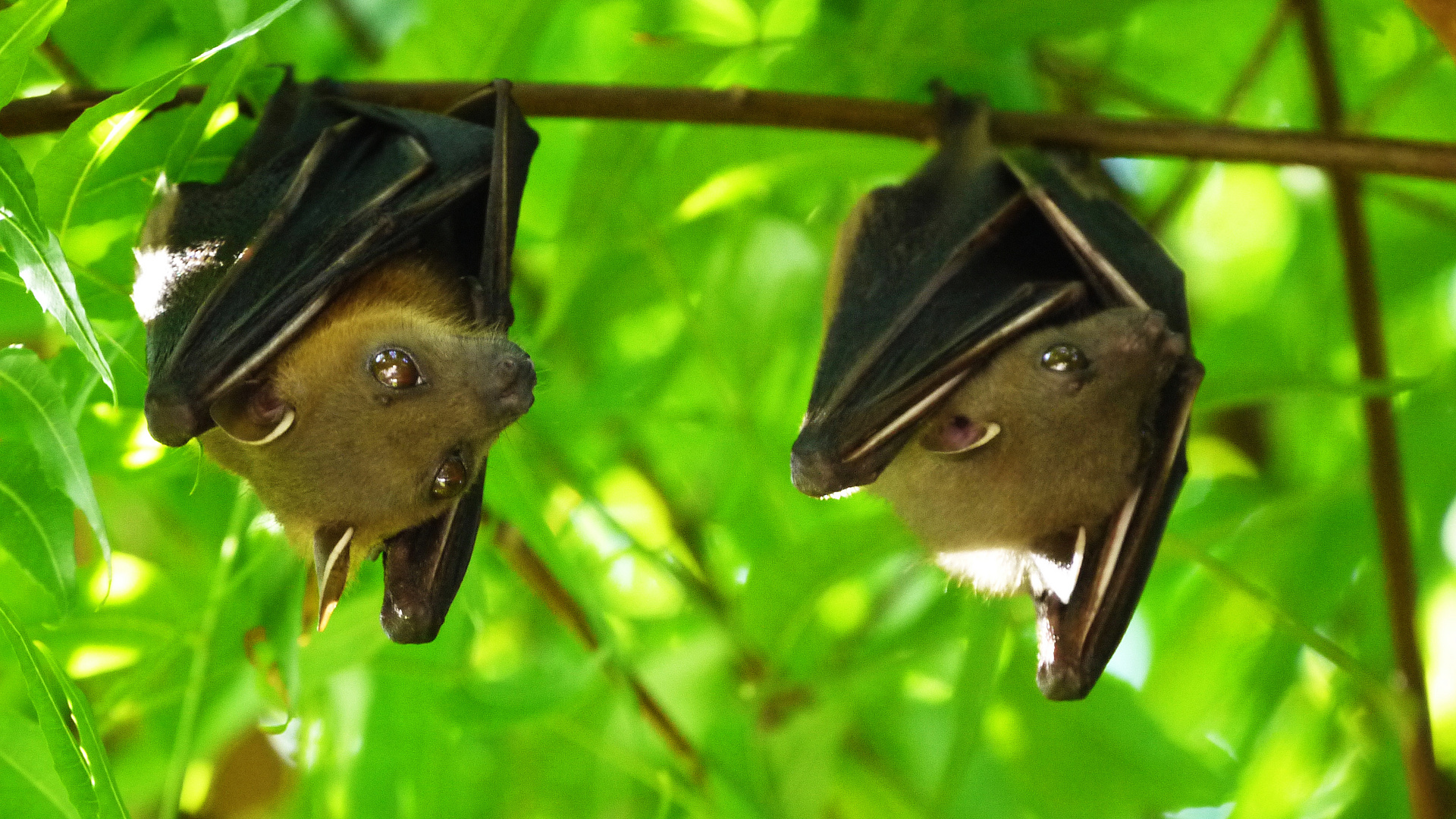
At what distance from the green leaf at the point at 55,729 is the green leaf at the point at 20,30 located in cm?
95

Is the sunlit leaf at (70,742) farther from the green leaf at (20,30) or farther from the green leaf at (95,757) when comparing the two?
the green leaf at (20,30)

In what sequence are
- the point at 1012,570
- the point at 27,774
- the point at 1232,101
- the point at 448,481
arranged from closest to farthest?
the point at 27,774 < the point at 448,481 < the point at 1012,570 < the point at 1232,101

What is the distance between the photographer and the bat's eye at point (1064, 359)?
3840mm

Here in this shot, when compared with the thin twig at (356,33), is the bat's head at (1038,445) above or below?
above

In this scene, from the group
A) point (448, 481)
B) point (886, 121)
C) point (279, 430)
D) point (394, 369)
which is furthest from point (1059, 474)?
point (279, 430)

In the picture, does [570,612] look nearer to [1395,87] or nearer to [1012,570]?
[1012,570]

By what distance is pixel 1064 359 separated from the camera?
12.6 ft

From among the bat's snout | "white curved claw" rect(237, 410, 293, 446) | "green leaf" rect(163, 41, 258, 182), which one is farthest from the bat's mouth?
"green leaf" rect(163, 41, 258, 182)

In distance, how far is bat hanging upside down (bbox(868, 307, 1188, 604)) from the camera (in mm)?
3854

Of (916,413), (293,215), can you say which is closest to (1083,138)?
(916,413)

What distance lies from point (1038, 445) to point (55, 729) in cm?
248

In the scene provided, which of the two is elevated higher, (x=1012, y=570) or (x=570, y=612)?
(x=1012, y=570)

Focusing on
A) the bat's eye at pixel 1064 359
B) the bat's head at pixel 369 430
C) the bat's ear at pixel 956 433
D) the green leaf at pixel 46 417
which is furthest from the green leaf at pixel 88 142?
the bat's eye at pixel 1064 359

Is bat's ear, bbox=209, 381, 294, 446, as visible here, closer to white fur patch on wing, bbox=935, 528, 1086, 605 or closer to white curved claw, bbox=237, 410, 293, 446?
white curved claw, bbox=237, 410, 293, 446
